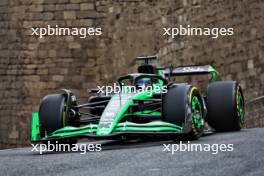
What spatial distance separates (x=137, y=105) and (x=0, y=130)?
16.5 m

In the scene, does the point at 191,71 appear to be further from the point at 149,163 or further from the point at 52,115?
the point at 149,163

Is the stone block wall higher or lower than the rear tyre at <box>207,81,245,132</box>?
higher

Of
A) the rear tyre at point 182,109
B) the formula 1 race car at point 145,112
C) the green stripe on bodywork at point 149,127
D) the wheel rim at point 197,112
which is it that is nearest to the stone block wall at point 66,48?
the formula 1 race car at point 145,112

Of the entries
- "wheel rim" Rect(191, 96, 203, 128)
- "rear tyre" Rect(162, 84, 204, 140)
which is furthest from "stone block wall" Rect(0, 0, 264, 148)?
"rear tyre" Rect(162, 84, 204, 140)

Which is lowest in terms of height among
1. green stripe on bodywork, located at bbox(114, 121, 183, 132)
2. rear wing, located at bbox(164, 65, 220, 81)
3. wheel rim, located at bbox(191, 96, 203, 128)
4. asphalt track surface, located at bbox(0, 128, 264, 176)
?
asphalt track surface, located at bbox(0, 128, 264, 176)

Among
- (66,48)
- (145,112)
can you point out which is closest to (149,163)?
(145,112)

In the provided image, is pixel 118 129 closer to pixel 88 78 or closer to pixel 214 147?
pixel 214 147

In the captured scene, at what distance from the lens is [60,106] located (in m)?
9.75

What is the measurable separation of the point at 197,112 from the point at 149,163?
105 inches

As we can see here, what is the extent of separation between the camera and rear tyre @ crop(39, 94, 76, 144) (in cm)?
968

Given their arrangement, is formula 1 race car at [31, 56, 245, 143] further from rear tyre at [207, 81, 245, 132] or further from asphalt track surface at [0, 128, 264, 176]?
asphalt track surface at [0, 128, 264, 176]

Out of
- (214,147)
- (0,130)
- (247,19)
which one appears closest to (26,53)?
(0,130)

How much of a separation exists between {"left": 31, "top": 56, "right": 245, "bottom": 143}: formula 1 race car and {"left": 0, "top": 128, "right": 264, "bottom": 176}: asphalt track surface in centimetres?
44

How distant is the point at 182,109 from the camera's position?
891 centimetres
